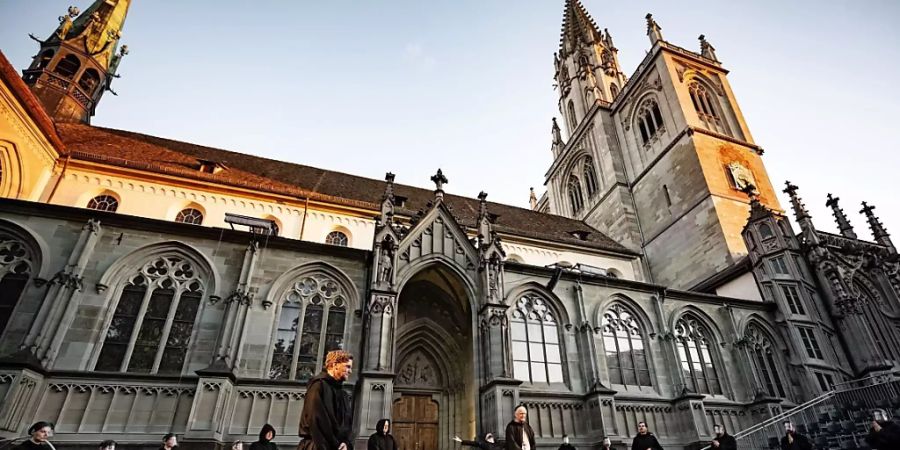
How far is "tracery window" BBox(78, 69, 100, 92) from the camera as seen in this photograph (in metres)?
23.5

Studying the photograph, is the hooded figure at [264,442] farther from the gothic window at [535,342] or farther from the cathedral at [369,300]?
the gothic window at [535,342]

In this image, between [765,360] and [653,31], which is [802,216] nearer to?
[765,360]

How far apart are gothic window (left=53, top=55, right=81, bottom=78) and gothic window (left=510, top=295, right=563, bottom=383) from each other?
25.3m

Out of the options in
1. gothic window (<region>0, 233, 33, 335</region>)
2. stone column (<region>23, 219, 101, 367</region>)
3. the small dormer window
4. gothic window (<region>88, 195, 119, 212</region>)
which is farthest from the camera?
the small dormer window

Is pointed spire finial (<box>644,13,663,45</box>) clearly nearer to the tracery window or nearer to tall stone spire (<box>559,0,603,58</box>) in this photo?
tall stone spire (<box>559,0,603,58</box>)

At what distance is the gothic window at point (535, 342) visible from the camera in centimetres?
1399

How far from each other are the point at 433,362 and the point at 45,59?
2509 cm

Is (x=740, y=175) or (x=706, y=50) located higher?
(x=706, y=50)

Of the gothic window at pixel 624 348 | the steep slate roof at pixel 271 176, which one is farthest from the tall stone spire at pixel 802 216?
the gothic window at pixel 624 348

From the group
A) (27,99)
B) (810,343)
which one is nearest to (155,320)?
(27,99)

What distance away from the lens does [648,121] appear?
3002 cm

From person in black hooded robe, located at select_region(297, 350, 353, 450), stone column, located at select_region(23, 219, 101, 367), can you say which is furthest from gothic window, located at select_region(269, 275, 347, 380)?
person in black hooded robe, located at select_region(297, 350, 353, 450)

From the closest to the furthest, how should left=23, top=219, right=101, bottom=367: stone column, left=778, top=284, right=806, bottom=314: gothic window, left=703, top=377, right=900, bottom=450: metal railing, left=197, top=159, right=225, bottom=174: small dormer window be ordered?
left=23, top=219, right=101, bottom=367: stone column
left=703, top=377, right=900, bottom=450: metal railing
left=778, top=284, right=806, bottom=314: gothic window
left=197, top=159, right=225, bottom=174: small dormer window

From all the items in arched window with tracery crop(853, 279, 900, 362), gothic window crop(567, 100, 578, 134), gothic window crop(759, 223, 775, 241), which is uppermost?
gothic window crop(567, 100, 578, 134)
